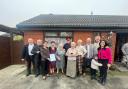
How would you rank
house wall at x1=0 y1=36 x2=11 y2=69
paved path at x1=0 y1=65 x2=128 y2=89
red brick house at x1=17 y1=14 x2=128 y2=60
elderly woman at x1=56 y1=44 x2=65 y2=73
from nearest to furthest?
paved path at x1=0 y1=65 x2=128 y2=89 < elderly woman at x1=56 y1=44 x2=65 y2=73 < red brick house at x1=17 y1=14 x2=128 y2=60 < house wall at x1=0 y1=36 x2=11 y2=69

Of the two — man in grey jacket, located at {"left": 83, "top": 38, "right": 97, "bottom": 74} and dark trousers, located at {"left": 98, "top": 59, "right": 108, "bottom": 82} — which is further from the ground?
man in grey jacket, located at {"left": 83, "top": 38, "right": 97, "bottom": 74}

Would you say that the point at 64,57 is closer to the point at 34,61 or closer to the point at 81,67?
the point at 81,67

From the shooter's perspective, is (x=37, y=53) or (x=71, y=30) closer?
(x=37, y=53)

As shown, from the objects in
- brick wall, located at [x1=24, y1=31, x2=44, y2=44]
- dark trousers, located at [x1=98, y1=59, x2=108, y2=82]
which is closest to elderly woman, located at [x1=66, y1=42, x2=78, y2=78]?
dark trousers, located at [x1=98, y1=59, x2=108, y2=82]

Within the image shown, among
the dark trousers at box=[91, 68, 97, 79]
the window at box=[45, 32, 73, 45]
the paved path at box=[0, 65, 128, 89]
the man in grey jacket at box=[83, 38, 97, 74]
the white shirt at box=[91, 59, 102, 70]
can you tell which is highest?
the window at box=[45, 32, 73, 45]

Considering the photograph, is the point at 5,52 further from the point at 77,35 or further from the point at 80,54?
the point at 80,54

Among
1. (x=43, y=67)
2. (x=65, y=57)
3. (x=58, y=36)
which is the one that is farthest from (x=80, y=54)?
(x=58, y=36)

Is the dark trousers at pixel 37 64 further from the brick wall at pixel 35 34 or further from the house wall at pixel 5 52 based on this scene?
the house wall at pixel 5 52

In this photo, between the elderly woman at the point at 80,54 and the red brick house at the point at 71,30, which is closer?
the elderly woman at the point at 80,54

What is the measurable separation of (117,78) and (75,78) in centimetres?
188

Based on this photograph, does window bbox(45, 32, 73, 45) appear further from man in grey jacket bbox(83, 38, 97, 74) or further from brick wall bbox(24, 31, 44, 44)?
man in grey jacket bbox(83, 38, 97, 74)

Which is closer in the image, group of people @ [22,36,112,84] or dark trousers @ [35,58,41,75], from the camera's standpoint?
group of people @ [22,36,112,84]

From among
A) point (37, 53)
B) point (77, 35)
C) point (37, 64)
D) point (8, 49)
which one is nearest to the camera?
point (37, 53)

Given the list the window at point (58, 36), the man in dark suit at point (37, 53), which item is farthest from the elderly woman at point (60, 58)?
the window at point (58, 36)
